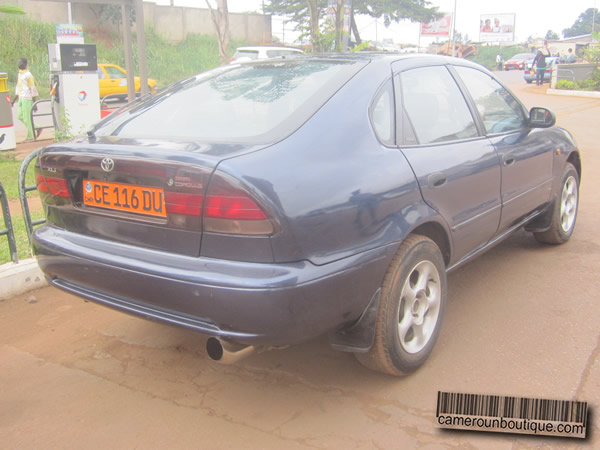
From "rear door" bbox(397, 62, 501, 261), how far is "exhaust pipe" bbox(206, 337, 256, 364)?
1215 millimetres

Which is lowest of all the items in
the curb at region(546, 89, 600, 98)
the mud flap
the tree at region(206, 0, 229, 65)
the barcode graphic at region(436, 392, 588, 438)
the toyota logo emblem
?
the barcode graphic at region(436, 392, 588, 438)

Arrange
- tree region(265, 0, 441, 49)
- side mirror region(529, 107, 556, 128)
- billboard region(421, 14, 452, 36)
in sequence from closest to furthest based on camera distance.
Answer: side mirror region(529, 107, 556, 128) → tree region(265, 0, 441, 49) → billboard region(421, 14, 452, 36)

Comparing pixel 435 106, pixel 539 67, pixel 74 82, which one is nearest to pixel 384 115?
pixel 435 106

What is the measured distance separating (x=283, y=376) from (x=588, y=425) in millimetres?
1447

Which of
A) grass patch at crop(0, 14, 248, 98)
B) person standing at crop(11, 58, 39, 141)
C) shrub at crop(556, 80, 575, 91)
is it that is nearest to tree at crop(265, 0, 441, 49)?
grass patch at crop(0, 14, 248, 98)

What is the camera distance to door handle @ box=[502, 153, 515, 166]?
12.6 ft

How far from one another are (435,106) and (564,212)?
7.13ft

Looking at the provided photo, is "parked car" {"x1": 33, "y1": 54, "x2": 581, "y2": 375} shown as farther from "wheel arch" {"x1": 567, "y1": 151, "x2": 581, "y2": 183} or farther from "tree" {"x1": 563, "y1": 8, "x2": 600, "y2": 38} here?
"tree" {"x1": 563, "y1": 8, "x2": 600, "y2": 38}

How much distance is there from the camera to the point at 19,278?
4.25m

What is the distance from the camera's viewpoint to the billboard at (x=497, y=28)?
84.1 m

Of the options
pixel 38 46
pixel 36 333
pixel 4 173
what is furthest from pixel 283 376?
pixel 38 46

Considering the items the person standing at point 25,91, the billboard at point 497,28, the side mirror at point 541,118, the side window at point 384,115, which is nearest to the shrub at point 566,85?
the person standing at point 25,91

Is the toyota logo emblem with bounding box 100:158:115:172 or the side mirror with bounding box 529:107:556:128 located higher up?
the side mirror with bounding box 529:107:556:128

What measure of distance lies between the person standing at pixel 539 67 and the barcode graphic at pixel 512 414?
27.6 meters
